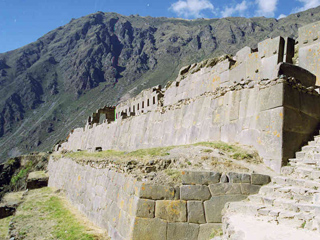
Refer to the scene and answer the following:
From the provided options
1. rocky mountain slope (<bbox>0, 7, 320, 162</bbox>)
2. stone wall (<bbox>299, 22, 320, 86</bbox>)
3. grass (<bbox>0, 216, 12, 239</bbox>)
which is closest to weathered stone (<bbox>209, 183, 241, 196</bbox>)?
stone wall (<bbox>299, 22, 320, 86</bbox>)

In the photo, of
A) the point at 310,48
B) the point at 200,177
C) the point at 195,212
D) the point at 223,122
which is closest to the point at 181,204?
the point at 195,212

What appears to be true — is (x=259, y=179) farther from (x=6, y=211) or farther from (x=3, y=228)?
(x=6, y=211)

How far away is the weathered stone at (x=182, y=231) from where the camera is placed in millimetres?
5977

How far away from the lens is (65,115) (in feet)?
305

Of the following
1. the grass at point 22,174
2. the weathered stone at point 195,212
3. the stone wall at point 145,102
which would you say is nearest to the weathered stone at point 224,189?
the weathered stone at point 195,212

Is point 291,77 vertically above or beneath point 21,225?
above

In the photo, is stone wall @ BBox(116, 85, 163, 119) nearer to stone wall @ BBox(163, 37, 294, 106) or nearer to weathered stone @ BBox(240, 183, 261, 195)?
stone wall @ BBox(163, 37, 294, 106)

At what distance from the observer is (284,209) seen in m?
5.10

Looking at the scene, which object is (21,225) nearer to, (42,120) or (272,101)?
(272,101)

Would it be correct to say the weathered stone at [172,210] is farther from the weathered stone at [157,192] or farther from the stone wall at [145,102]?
the stone wall at [145,102]

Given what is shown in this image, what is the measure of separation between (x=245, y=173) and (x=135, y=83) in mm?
98980

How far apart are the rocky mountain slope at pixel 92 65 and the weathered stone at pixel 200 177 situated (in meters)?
74.3

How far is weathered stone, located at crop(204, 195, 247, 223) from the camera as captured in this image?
6145mm

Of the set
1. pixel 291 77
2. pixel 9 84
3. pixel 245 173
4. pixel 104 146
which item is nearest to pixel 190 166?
pixel 245 173
